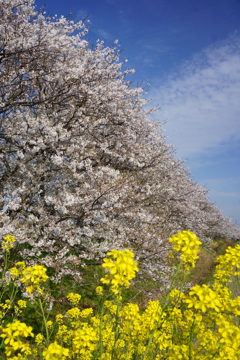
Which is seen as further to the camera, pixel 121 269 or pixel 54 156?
pixel 54 156

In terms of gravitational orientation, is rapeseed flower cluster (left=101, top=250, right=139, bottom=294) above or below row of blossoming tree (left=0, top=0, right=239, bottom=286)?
below

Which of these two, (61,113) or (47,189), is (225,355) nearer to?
(47,189)

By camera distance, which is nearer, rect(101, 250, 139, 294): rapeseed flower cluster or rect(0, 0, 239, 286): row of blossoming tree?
rect(101, 250, 139, 294): rapeseed flower cluster

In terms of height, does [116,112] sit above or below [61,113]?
above

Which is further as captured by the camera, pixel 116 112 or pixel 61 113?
pixel 116 112

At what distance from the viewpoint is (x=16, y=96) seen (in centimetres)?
640

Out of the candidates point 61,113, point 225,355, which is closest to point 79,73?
point 61,113

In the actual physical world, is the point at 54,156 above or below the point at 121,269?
above

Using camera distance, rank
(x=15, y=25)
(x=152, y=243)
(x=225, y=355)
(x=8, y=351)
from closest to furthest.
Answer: (x=8, y=351) < (x=225, y=355) < (x=15, y=25) < (x=152, y=243)

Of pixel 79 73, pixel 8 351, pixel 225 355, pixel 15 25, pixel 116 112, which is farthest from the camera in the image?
pixel 116 112

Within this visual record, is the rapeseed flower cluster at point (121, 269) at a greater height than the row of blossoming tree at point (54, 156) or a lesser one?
lesser

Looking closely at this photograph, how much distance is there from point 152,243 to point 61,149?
466 centimetres

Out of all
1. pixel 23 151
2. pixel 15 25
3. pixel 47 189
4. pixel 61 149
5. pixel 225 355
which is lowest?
pixel 225 355

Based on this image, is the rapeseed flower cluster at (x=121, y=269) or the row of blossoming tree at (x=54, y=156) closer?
the rapeseed flower cluster at (x=121, y=269)
